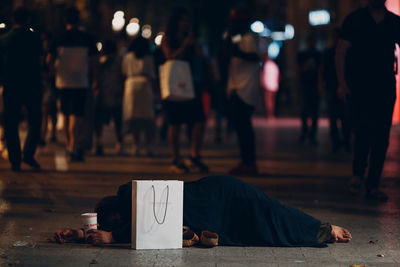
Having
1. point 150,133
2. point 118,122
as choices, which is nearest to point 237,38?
point 150,133

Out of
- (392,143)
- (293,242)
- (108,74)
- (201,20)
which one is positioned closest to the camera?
(293,242)

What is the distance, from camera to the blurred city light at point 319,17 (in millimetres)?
48281

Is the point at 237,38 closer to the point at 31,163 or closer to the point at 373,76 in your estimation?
the point at 373,76

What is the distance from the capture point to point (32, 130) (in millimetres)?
12438

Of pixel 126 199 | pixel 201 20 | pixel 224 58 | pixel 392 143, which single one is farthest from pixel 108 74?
pixel 201 20

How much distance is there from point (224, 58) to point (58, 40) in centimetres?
296

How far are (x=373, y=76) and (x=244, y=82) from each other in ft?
8.74

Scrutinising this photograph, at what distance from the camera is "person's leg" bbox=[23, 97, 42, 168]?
1230cm

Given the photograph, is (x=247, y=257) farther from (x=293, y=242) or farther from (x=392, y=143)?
(x=392, y=143)

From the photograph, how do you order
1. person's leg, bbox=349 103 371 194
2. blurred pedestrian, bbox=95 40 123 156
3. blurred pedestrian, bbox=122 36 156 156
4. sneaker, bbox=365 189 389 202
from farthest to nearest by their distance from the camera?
blurred pedestrian, bbox=95 40 123 156 → blurred pedestrian, bbox=122 36 156 156 → person's leg, bbox=349 103 371 194 → sneaker, bbox=365 189 389 202

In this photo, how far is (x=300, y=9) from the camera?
51250 millimetres

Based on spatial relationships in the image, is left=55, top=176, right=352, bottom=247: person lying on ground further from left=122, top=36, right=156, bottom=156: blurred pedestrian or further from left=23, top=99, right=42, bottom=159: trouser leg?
left=122, top=36, right=156, bottom=156: blurred pedestrian

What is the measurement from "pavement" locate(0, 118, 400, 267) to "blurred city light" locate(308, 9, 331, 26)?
3150 centimetres

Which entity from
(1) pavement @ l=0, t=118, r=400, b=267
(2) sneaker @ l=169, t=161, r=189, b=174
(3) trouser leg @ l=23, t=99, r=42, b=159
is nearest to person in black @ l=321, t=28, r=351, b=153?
(1) pavement @ l=0, t=118, r=400, b=267
